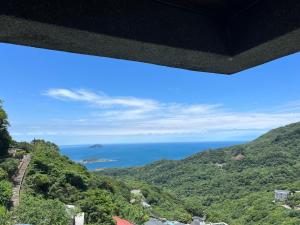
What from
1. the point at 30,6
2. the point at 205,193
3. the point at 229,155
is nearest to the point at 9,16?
the point at 30,6

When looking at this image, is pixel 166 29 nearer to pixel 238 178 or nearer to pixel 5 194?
pixel 5 194

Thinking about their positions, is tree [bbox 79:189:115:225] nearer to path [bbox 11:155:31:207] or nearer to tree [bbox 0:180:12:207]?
path [bbox 11:155:31:207]

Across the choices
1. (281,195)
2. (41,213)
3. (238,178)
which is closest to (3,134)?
(41,213)

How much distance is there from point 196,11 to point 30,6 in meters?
0.57

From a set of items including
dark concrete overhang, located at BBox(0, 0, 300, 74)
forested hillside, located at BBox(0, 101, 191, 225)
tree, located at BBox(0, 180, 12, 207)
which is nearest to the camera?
dark concrete overhang, located at BBox(0, 0, 300, 74)

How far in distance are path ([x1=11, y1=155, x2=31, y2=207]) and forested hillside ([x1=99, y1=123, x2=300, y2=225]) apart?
61.8 feet

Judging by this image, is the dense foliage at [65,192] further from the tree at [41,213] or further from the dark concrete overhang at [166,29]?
the dark concrete overhang at [166,29]

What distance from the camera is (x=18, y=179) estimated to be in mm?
18188

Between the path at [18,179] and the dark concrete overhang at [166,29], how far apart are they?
14327mm

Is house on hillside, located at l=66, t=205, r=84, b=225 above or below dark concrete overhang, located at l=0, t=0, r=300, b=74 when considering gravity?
below

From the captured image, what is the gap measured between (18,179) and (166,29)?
18410 mm

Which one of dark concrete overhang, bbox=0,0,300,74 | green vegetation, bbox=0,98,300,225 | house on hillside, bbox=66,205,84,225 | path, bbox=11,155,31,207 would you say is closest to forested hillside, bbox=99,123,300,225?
green vegetation, bbox=0,98,300,225

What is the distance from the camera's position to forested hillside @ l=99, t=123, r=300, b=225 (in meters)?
36.0

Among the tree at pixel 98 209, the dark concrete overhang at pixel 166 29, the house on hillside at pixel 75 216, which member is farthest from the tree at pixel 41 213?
the dark concrete overhang at pixel 166 29
